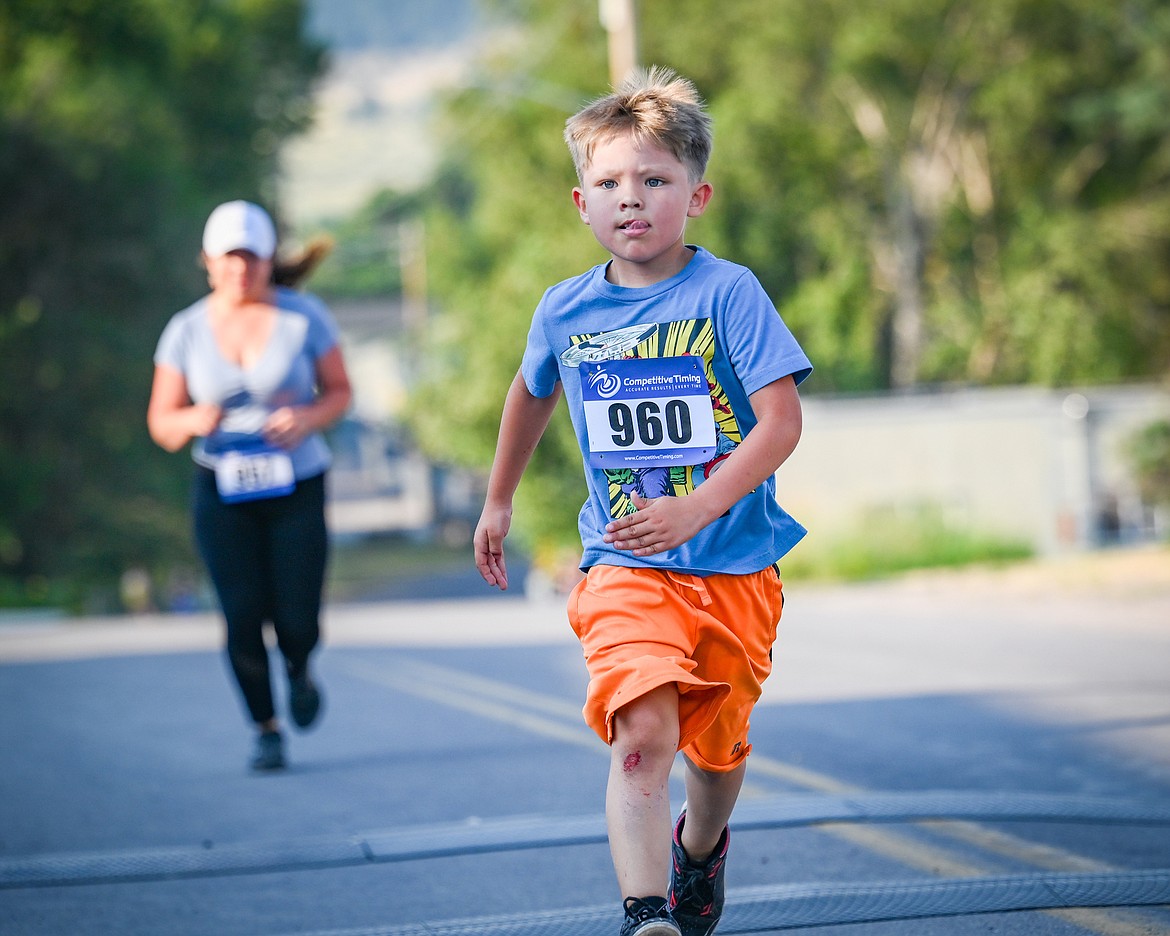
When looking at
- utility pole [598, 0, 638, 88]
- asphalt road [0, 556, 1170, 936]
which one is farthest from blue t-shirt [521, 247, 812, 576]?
utility pole [598, 0, 638, 88]

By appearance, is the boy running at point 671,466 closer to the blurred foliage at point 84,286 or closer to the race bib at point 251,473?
the race bib at point 251,473

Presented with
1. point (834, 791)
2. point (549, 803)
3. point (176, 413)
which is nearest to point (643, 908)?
point (549, 803)

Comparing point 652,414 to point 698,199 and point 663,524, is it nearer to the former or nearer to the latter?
point 663,524

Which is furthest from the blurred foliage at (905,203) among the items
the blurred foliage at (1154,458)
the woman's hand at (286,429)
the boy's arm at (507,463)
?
the boy's arm at (507,463)

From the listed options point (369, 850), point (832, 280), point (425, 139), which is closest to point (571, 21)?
point (425, 139)

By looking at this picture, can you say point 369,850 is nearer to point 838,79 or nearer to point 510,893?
point 510,893

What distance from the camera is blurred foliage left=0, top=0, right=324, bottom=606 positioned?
1331 inches

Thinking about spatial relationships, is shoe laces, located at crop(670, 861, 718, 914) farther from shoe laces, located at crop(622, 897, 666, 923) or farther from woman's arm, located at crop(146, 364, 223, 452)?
woman's arm, located at crop(146, 364, 223, 452)

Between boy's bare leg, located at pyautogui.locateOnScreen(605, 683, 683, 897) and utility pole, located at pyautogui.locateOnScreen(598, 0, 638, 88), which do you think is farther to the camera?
utility pole, located at pyautogui.locateOnScreen(598, 0, 638, 88)

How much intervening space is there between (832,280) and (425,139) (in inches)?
437

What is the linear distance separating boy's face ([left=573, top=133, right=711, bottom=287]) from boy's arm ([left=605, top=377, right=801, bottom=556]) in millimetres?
387

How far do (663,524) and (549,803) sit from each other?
257 cm

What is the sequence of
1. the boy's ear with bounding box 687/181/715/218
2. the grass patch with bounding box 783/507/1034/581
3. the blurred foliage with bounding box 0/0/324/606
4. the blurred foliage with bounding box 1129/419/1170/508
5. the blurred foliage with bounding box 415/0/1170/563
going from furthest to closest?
1. the blurred foliage with bounding box 0/0/324/606
2. the blurred foliage with bounding box 415/0/1170/563
3. the grass patch with bounding box 783/507/1034/581
4. the blurred foliage with bounding box 1129/419/1170/508
5. the boy's ear with bounding box 687/181/715/218

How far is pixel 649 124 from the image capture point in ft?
11.7
